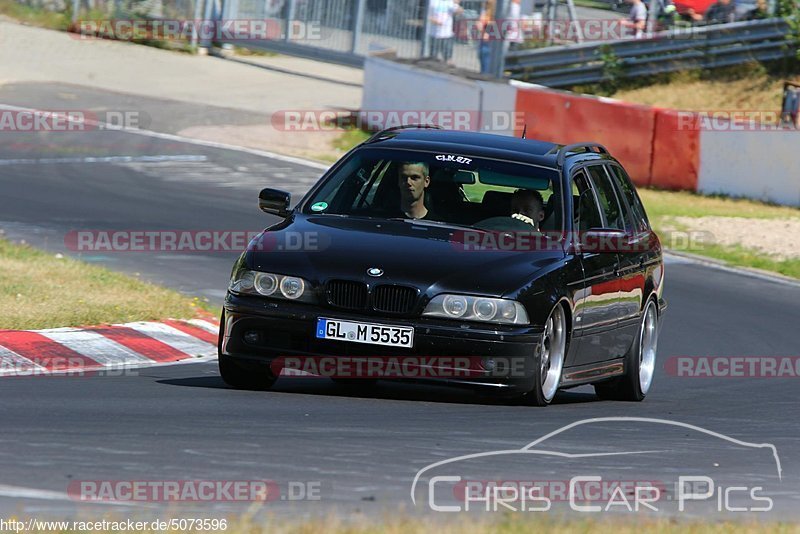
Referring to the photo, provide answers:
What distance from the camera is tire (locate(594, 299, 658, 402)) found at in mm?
10109

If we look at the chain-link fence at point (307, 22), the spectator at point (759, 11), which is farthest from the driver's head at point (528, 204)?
the spectator at point (759, 11)

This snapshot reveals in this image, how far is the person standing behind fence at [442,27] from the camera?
29.9m

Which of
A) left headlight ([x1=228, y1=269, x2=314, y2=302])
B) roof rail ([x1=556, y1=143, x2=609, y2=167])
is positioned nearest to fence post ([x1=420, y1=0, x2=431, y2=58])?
roof rail ([x1=556, y1=143, x2=609, y2=167])

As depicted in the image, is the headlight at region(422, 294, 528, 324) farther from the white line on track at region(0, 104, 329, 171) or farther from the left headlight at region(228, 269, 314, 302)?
the white line on track at region(0, 104, 329, 171)

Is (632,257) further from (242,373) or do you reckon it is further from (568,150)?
(242,373)

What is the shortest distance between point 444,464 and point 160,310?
18.7 ft

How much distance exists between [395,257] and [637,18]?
23.9 meters

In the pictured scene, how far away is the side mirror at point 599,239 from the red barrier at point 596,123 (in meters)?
13.9

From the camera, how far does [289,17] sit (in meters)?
32.8

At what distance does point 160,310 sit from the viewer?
39.1 ft

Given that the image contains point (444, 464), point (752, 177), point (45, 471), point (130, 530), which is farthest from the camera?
point (752, 177)

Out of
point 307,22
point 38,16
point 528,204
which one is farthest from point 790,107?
point 38,16

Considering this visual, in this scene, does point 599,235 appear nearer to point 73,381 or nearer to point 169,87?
point 73,381

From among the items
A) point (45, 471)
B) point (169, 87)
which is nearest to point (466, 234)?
point (45, 471)
